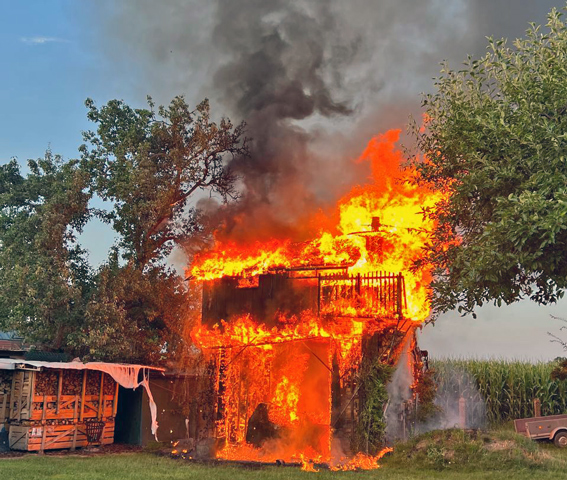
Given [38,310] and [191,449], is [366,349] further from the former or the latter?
[38,310]

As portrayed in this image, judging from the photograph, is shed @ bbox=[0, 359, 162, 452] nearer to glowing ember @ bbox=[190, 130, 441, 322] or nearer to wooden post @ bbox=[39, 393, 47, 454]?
wooden post @ bbox=[39, 393, 47, 454]

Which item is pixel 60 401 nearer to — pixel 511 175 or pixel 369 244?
pixel 369 244

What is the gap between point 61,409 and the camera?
2081cm

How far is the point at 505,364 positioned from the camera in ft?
98.3

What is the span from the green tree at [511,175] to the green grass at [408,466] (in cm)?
643

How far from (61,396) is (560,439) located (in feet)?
61.9

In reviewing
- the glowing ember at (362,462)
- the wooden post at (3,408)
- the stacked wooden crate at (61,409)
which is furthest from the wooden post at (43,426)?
the glowing ember at (362,462)

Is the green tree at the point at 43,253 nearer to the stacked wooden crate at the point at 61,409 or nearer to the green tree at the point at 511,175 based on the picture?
the stacked wooden crate at the point at 61,409

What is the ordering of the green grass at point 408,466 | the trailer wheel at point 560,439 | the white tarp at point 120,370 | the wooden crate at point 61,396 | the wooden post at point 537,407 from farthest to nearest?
the wooden post at point 537,407 → the trailer wheel at point 560,439 → the wooden crate at point 61,396 → the white tarp at point 120,370 → the green grass at point 408,466

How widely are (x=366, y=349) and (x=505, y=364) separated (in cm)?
1392

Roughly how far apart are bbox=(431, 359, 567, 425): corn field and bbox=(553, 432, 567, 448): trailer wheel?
5659 mm

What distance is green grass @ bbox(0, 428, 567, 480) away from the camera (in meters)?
15.5

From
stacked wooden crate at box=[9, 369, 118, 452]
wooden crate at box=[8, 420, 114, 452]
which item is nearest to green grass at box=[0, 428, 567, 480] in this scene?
wooden crate at box=[8, 420, 114, 452]

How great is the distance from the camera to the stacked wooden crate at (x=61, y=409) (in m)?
19.7
